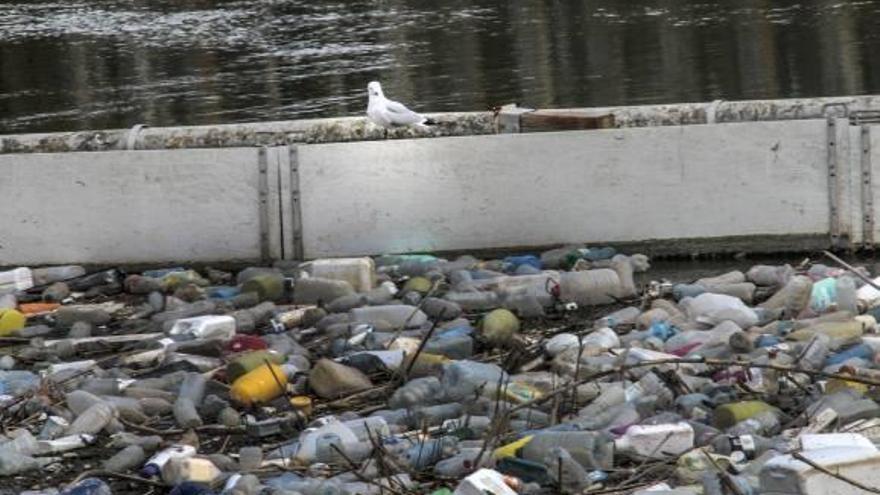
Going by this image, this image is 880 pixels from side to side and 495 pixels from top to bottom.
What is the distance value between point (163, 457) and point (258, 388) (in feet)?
3.45

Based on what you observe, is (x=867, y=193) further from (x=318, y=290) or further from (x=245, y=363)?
(x=245, y=363)

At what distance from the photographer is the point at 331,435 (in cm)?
826

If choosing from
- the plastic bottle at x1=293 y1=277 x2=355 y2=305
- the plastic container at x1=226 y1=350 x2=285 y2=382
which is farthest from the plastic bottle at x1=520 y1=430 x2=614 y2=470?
the plastic bottle at x1=293 y1=277 x2=355 y2=305

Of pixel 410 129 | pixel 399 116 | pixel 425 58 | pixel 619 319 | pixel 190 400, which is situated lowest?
pixel 619 319

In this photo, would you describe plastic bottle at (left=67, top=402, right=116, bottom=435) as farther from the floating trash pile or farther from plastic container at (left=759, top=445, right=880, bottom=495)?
plastic container at (left=759, top=445, right=880, bottom=495)

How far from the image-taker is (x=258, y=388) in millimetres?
9312

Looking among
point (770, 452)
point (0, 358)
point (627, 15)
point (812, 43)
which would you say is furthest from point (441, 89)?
point (770, 452)

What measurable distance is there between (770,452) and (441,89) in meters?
12.7

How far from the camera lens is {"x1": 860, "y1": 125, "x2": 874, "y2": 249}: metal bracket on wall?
1188 centimetres

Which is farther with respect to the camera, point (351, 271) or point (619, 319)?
point (351, 271)

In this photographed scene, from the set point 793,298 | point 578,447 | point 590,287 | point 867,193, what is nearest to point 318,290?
point 590,287

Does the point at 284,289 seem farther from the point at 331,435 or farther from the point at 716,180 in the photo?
the point at 331,435

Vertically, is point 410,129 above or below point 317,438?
→ above

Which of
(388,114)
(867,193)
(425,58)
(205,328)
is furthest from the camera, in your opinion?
(425,58)
